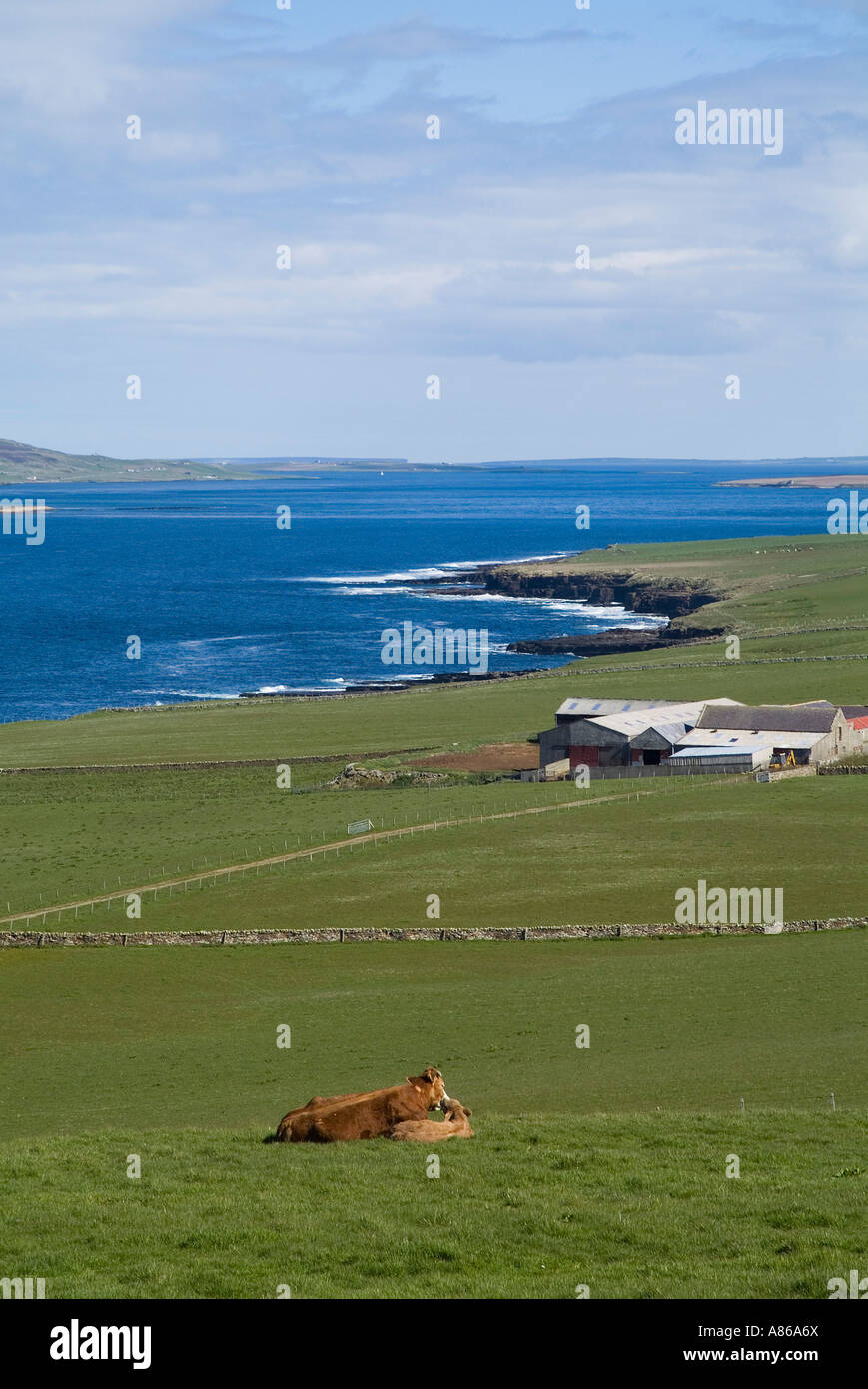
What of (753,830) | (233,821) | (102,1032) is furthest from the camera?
(233,821)

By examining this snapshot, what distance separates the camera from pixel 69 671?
461 feet

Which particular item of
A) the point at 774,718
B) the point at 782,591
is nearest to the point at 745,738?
the point at 774,718

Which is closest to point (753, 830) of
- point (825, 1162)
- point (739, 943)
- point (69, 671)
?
point (739, 943)

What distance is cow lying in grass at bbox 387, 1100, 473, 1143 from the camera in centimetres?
2244

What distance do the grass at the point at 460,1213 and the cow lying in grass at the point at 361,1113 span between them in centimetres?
65

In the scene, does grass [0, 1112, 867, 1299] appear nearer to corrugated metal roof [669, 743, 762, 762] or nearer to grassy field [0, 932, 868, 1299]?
grassy field [0, 932, 868, 1299]

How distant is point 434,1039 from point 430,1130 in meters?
11.8

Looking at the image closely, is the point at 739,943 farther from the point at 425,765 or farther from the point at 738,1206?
the point at 425,765

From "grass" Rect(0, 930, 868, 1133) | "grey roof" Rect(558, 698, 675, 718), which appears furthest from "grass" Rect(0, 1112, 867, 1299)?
A: "grey roof" Rect(558, 698, 675, 718)

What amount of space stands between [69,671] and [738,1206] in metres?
129

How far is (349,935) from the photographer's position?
47.3m

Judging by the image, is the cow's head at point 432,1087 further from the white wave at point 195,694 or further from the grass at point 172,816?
the white wave at point 195,694

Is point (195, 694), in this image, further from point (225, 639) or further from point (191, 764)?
point (191, 764)

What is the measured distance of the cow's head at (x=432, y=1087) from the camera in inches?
925
